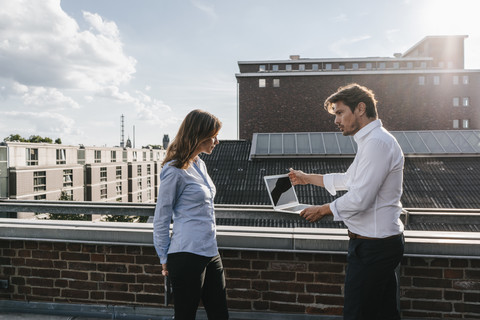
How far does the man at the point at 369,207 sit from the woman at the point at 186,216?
0.74 metres

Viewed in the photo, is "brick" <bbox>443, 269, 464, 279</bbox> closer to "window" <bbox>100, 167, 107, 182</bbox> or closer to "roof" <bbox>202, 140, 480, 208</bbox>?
"roof" <bbox>202, 140, 480, 208</bbox>

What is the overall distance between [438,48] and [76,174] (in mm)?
52662

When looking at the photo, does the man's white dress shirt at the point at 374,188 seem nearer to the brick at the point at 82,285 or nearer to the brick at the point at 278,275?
the brick at the point at 278,275

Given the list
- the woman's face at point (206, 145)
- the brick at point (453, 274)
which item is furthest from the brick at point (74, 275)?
the brick at point (453, 274)

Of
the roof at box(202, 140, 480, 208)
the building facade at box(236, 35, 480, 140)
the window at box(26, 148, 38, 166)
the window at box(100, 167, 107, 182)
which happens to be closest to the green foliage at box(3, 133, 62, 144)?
the window at box(100, 167, 107, 182)

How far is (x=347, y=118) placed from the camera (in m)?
1.96

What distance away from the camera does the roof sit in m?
14.1

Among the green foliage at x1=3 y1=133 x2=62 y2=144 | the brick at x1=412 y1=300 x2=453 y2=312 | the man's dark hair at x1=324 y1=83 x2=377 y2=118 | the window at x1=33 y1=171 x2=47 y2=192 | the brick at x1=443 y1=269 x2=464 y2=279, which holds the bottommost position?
the window at x1=33 y1=171 x2=47 y2=192

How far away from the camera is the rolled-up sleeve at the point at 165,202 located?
1929 millimetres

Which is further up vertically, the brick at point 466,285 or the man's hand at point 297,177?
the man's hand at point 297,177

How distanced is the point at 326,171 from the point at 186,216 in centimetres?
1583

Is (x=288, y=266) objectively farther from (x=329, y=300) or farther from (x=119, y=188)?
(x=119, y=188)

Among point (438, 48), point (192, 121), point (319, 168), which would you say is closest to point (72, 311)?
point (192, 121)

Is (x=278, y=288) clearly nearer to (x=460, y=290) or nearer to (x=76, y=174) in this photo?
(x=460, y=290)
